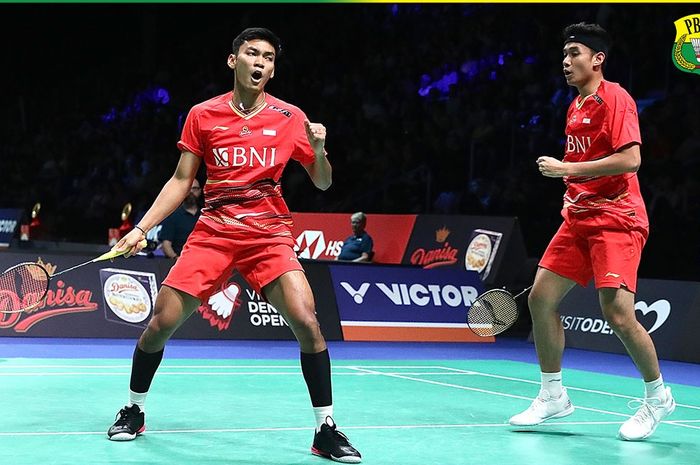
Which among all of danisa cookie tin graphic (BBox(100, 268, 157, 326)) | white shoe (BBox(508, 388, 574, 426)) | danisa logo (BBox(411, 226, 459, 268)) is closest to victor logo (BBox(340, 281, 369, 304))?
danisa cookie tin graphic (BBox(100, 268, 157, 326))

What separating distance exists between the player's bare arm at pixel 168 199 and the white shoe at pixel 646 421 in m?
2.53

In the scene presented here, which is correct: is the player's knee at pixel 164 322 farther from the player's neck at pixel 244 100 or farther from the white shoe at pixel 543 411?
the white shoe at pixel 543 411

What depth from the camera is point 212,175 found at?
17.0 feet

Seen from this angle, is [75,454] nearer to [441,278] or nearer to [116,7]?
[441,278]

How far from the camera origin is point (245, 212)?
5098mm

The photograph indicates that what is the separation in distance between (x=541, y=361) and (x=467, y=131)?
425 inches

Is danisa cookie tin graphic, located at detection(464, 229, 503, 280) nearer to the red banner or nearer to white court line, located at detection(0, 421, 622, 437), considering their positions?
the red banner

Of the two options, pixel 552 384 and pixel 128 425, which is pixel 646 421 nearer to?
pixel 552 384

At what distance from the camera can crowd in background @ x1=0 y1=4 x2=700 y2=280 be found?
47.0ft

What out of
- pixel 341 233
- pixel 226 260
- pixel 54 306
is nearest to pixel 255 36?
pixel 226 260

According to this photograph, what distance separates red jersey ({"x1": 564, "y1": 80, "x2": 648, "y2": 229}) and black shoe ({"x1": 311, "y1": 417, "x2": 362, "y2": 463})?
180 cm

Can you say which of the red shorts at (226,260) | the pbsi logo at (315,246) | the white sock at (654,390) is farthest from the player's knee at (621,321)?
the pbsi logo at (315,246)

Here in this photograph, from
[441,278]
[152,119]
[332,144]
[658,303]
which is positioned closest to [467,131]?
[332,144]

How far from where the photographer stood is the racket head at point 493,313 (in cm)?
659
